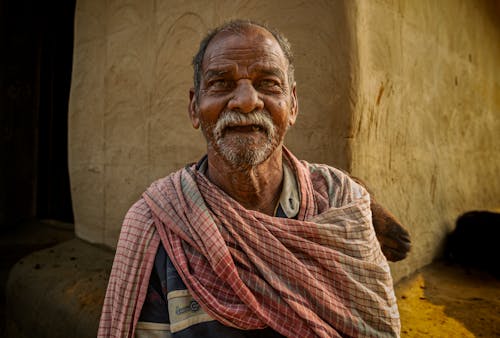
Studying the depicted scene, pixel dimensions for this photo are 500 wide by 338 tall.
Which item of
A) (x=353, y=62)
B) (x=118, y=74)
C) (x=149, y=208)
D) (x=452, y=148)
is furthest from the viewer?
(x=452, y=148)

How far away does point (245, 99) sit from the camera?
47.3 inches

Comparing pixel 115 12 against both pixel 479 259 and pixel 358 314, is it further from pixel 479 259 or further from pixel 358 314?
pixel 479 259

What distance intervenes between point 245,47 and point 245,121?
298mm

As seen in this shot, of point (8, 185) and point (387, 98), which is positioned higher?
point (387, 98)

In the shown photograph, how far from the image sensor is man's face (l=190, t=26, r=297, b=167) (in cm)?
122

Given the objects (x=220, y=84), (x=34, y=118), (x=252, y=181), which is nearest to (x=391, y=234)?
(x=252, y=181)

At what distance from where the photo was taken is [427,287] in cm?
255

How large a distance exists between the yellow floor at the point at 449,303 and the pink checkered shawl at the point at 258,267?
1062mm

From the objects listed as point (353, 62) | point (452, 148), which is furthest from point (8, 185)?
point (452, 148)

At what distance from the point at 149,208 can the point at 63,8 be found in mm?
5013

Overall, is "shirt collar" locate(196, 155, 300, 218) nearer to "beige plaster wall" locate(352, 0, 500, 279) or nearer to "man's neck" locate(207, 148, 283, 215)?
"man's neck" locate(207, 148, 283, 215)

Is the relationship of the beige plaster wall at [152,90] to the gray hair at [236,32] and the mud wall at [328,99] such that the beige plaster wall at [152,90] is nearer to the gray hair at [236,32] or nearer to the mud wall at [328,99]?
the mud wall at [328,99]

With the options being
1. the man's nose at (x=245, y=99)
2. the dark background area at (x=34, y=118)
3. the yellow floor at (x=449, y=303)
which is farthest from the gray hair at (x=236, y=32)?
the dark background area at (x=34, y=118)

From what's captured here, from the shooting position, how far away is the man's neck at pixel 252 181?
1.32m
